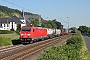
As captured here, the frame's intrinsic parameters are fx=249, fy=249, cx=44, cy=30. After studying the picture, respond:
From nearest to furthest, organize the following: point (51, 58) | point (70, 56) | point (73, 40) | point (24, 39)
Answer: point (51, 58), point (70, 56), point (73, 40), point (24, 39)

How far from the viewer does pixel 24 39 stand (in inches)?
1762

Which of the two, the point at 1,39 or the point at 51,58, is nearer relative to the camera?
the point at 51,58

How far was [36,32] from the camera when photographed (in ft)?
160

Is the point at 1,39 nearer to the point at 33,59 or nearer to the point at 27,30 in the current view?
the point at 27,30

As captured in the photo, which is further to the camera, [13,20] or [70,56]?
[13,20]

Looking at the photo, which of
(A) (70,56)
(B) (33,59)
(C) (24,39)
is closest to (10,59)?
(B) (33,59)

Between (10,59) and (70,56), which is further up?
(70,56)

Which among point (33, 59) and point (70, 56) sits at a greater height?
point (70, 56)

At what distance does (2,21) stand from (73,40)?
327 ft

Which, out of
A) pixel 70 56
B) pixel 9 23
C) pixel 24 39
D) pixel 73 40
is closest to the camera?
pixel 70 56

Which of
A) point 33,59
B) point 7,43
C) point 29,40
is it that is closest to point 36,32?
point 29,40

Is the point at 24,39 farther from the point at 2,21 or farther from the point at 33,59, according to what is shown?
the point at 2,21

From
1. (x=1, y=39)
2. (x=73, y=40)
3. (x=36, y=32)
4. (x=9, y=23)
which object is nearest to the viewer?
(x=73, y=40)

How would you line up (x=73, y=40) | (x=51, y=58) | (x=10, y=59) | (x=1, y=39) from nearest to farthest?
(x=51, y=58), (x=10, y=59), (x=73, y=40), (x=1, y=39)
